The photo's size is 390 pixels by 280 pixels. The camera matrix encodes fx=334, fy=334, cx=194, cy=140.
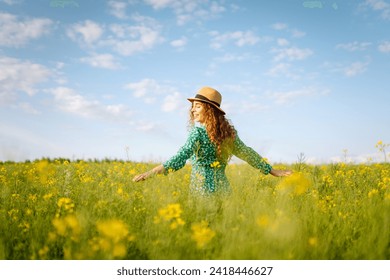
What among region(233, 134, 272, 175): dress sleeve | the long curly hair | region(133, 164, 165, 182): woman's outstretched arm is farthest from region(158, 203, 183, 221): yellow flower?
region(233, 134, 272, 175): dress sleeve

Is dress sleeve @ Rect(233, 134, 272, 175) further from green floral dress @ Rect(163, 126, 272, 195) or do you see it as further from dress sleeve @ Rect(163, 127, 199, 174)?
dress sleeve @ Rect(163, 127, 199, 174)

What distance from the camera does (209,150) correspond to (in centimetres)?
433

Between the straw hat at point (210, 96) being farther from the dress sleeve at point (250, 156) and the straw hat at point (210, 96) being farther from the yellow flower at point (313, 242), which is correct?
the yellow flower at point (313, 242)

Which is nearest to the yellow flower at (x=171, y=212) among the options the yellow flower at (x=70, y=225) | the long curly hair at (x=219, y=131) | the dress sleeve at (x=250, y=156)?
the yellow flower at (x=70, y=225)

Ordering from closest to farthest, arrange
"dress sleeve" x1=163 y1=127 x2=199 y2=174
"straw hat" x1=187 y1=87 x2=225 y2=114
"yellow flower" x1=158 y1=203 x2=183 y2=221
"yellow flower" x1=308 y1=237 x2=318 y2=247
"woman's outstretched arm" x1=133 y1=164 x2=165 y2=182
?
1. "yellow flower" x1=158 y1=203 x2=183 y2=221
2. "yellow flower" x1=308 y1=237 x2=318 y2=247
3. "woman's outstretched arm" x1=133 y1=164 x2=165 y2=182
4. "dress sleeve" x1=163 y1=127 x2=199 y2=174
5. "straw hat" x1=187 y1=87 x2=225 y2=114

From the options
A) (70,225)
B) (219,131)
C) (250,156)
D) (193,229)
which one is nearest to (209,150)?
(219,131)

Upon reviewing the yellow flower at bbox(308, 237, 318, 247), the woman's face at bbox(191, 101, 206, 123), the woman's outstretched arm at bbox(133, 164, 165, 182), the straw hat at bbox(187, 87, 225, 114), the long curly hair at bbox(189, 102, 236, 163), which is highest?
the straw hat at bbox(187, 87, 225, 114)

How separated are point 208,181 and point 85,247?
2.02 meters

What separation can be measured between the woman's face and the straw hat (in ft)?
0.24

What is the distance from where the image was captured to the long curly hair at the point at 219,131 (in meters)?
4.36

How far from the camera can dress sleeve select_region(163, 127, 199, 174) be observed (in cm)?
417

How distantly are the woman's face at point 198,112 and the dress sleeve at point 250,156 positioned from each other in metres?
0.57

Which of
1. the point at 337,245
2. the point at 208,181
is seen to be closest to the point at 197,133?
the point at 208,181
